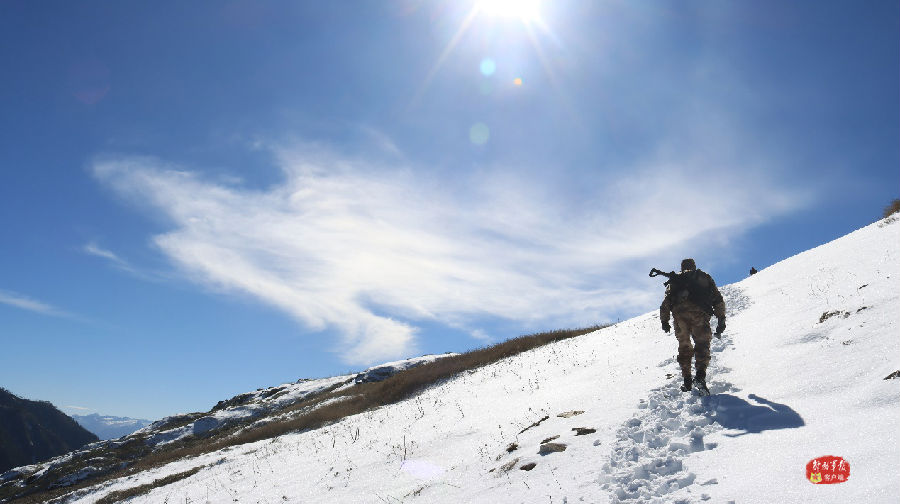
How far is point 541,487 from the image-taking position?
5840 millimetres

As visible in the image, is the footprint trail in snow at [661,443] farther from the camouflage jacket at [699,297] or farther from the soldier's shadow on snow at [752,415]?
the camouflage jacket at [699,297]

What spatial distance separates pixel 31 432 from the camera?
13838 cm

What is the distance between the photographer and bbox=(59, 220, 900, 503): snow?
4688 millimetres

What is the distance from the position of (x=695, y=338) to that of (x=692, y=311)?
0.50 meters

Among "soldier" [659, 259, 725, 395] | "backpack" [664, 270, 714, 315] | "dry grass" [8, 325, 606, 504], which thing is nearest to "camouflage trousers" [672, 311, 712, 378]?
"soldier" [659, 259, 725, 395]

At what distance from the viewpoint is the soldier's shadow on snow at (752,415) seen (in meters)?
5.59

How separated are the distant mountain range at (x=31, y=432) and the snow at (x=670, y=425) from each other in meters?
161

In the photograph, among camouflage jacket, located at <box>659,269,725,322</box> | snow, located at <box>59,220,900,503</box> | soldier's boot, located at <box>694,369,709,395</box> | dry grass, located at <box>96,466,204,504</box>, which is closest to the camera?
snow, located at <box>59,220,900,503</box>

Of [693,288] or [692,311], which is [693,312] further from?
[693,288]

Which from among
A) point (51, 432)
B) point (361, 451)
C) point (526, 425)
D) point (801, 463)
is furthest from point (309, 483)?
point (51, 432)

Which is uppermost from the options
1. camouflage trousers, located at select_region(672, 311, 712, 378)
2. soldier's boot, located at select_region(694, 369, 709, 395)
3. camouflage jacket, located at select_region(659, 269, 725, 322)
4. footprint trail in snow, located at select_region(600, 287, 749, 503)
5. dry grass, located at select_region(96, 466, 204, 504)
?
camouflage jacket, located at select_region(659, 269, 725, 322)

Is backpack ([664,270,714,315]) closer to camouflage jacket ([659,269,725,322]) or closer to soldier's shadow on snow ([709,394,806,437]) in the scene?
camouflage jacket ([659,269,725,322])

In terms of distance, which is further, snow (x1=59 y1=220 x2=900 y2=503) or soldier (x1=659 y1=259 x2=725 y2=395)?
soldier (x1=659 y1=259 x2=725 y2=395)

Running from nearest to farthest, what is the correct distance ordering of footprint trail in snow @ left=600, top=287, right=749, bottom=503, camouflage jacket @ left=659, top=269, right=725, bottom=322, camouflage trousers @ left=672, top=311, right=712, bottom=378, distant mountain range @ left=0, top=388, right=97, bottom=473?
footprint trail in snow @ left=600, top=287, right=749, bottom=503 < camouflage trousers @ left=672, top=311, right=712, bottom=378 < camouflage jacket @ left=659, top=269, right=725, bottom=322 < distant mountain range @ left=0, top=388, right=97, bottom=473
